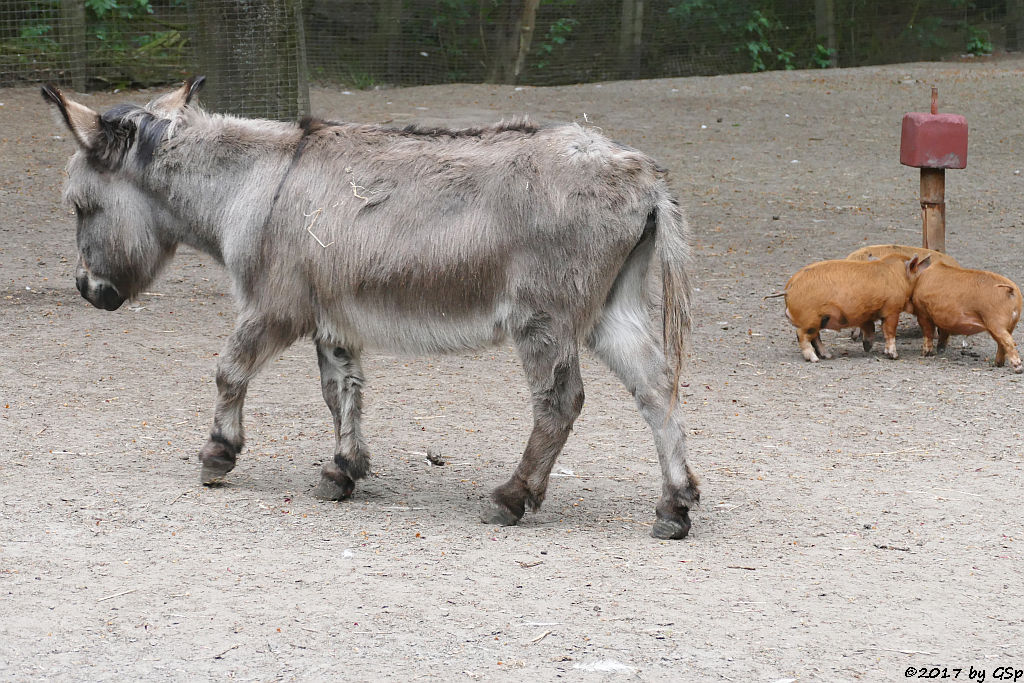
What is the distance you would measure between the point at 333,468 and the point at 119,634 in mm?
1492

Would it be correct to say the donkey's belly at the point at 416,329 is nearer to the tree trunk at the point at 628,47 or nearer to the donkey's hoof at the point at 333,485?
the donkey's hoof at the point at 333,485

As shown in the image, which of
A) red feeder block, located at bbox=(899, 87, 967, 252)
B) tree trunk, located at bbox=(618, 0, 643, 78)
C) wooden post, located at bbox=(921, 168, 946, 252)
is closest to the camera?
red feeder block, located at bbox=(899, 87, 967, 252)

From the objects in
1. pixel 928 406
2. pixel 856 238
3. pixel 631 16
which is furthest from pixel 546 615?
pixel 631 16

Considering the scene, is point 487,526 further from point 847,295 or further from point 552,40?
point 552,40

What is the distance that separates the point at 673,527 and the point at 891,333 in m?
3.68

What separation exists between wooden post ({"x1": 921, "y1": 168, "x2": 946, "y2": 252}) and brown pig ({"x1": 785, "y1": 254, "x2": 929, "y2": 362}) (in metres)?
1.15

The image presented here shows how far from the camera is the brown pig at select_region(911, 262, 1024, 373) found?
7051mm

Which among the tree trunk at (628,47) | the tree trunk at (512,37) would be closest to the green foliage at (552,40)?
the tree trunk at (512,37)

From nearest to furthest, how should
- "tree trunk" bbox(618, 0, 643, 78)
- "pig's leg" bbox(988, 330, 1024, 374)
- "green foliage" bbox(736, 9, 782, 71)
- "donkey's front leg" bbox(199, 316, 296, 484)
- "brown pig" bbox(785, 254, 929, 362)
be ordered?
"donkey's front leg" bbox(199, 316, 296, 484) < "pig's leg" bbox(988, 330, 1024, 374) < "brown pig" bbox(785, 254, 929, 362) < "tree trunk" bbox(618, 0, 643, 78) < "green foliage" bbox(736, 9, 782, 71)

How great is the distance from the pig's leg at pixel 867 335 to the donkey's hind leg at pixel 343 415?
3843 millimetres

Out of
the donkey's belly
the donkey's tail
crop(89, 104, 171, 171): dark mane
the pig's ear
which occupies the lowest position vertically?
the pig's ear

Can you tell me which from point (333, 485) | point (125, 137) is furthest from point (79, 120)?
point (333, 485)

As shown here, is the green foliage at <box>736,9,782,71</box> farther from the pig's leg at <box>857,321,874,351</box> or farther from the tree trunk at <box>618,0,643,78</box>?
the pig's leg at <box>857,321,874,351</box>

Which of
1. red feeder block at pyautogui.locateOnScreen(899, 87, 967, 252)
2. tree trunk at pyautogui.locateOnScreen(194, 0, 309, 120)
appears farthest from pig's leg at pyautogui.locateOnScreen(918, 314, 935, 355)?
tree trunk at pyautogui.locateOnScreen(194, 0, 309, 120)
